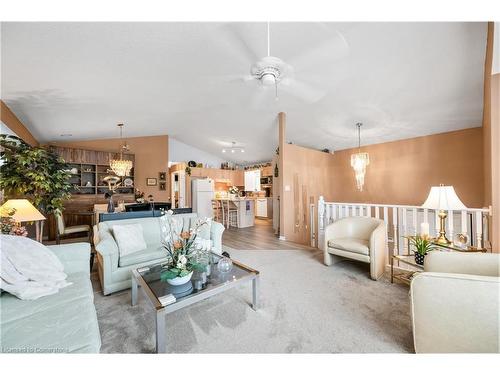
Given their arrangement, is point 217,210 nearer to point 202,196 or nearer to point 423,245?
point 202,196

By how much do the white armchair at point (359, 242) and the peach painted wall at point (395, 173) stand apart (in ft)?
5.77

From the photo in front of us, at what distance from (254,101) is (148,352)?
4071 millimetres

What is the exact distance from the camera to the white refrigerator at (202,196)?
283 inches

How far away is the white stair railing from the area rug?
1043mm

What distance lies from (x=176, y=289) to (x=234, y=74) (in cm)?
298

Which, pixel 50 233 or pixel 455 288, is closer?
pixel 455 288

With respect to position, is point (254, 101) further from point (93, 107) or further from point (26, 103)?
point (26, 103)

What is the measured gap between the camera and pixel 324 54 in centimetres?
253

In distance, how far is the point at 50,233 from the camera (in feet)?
16.3

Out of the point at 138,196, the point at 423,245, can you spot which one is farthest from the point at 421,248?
the point at 138,196

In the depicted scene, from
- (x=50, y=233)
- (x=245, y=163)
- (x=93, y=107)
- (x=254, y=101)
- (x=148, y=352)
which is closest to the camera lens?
(x=148, y=352)

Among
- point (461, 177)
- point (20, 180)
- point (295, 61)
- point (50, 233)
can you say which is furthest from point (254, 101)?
point (50, 233)

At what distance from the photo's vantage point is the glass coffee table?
1349mm

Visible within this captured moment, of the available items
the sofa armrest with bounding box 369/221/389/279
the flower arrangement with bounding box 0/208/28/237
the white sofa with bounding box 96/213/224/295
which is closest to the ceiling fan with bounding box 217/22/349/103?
the white sofa with bounding box 96/213/224/295
